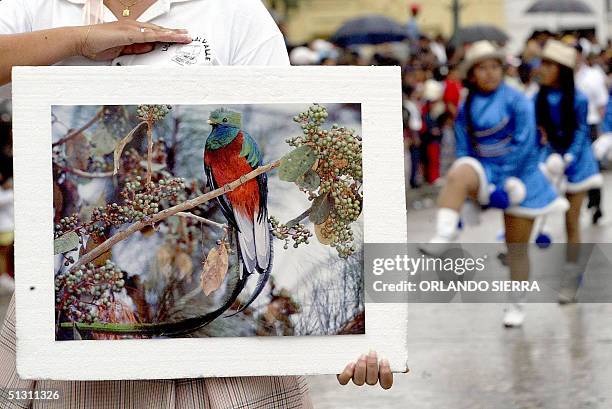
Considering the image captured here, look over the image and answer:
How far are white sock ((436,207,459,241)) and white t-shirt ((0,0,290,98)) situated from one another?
5634mm

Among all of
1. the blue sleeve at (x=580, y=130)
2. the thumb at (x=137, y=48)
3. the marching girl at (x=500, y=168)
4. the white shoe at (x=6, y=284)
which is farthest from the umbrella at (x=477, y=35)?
the thumb at (x=137, y=48)

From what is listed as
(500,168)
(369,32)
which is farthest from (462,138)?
(369,32)

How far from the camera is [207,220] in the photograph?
236 centimetres

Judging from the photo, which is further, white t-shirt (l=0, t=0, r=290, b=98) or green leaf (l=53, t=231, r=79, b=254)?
white t-shirt (l=0, t=0, r=290, b=98)

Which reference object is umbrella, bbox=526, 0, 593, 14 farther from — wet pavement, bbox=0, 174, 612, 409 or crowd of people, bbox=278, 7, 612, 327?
wet pavement, bbox=0, 174, 612, 409

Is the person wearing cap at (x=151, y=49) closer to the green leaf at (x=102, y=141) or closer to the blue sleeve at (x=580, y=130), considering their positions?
the green leaf at (x=102, y=141)

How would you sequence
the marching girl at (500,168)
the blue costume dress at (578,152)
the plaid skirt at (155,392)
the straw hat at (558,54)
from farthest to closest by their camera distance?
the blue costume dress at (578,152), the straw hat at (558,54), the marching girl at (500,168), the plaid skirt at (155,392)

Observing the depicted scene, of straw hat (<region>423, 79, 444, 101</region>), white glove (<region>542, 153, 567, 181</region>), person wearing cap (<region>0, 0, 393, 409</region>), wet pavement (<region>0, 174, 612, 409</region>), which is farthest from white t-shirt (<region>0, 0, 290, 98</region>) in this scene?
straw hat (<region>423, 79, 444, 101</region>)

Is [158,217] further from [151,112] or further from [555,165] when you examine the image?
[555,165]

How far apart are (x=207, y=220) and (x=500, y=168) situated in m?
6.18

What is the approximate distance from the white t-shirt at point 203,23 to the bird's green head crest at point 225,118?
0.23 metres

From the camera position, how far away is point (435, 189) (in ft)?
58.1

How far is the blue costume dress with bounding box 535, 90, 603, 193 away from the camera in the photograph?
9484mm

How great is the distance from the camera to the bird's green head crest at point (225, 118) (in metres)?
2.34
